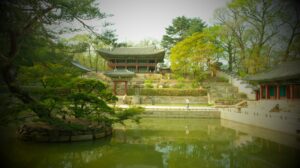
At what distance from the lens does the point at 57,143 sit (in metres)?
9.88

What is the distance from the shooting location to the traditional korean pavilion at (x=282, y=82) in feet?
56.0

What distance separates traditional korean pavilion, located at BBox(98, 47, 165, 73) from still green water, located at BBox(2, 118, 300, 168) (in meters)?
29.4

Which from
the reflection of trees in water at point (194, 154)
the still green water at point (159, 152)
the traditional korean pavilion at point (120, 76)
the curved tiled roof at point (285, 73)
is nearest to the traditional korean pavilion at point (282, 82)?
the curved tiled roof at point (285, 73)

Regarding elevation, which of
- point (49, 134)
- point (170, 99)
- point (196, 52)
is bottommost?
point (49, 134)

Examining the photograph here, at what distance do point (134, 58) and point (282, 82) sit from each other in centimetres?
2763

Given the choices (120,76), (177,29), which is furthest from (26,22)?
(177,29)

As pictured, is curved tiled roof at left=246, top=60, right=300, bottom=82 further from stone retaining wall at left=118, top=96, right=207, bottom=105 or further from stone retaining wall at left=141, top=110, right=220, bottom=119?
stone retaining wall at left=118, top=96, right=207, bottom=105

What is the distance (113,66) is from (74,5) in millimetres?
33855

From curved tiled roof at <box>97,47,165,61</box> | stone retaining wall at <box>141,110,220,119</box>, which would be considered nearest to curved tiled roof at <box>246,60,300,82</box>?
stone retaining wall at <box>141,110,220,119</box>

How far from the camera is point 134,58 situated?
41.4m

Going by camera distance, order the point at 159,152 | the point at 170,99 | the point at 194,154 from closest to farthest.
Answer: the point at 194,154, the point at 159,152, the point at 170,99

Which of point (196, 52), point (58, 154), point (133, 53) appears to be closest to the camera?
point (58, 154)

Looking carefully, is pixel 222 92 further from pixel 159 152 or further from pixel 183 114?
pixel 159 152

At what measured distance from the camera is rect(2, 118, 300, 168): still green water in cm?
757
